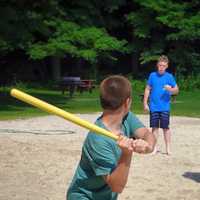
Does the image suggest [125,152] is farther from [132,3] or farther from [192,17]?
[132,3]

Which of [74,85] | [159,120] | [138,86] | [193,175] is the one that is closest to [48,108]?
[193,175]

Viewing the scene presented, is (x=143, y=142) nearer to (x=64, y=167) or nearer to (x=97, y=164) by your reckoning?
(x=97, y=164)

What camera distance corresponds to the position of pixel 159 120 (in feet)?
37.8

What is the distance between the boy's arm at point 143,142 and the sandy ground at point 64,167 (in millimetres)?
3929

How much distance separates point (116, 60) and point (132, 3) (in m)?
3.78

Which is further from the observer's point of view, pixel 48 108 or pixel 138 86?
pixel 138 86

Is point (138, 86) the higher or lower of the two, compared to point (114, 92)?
lower

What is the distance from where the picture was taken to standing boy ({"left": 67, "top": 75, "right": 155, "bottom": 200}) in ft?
11.5

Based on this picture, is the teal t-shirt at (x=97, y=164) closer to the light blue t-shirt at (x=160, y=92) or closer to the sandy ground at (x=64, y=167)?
the sandy ground at (x=64, y=167)

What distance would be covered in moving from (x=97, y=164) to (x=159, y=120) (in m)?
7.95

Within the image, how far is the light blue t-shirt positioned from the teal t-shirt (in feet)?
24.4

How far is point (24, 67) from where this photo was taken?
40.9m

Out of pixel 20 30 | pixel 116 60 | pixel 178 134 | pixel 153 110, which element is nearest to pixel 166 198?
pixel 153 110

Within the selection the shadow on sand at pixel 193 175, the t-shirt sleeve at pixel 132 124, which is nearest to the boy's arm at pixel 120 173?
the t-shirt sleeve at pixel 132 124
